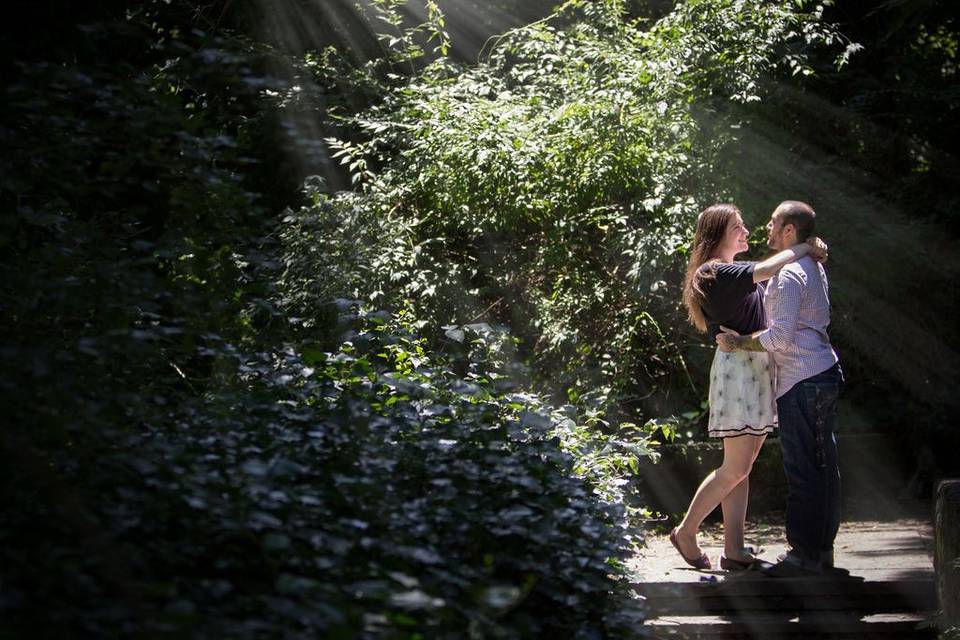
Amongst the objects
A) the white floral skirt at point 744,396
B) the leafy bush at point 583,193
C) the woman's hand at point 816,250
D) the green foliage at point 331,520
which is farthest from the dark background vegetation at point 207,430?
the leafy bush at point 583,193

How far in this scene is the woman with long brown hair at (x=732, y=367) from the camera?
554cm

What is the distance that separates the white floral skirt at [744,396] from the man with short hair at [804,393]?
87 millimetres

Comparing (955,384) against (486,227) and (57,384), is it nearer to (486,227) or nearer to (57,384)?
(486,227)

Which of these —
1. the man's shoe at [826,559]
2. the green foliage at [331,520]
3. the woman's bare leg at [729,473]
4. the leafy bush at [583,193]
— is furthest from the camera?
the leafy bush at [583,193]

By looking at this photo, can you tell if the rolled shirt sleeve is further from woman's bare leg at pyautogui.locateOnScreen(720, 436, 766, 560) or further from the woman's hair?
woman's bare leg at pyautogui.locateOnScreen(720, 436, 766, 560)

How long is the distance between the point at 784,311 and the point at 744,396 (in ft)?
1.63

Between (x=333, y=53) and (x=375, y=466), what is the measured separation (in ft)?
22.9

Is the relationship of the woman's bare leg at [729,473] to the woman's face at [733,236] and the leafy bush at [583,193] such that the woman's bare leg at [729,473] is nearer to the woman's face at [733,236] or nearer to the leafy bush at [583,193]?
the woman's face at [733,236]

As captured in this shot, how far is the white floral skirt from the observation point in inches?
219

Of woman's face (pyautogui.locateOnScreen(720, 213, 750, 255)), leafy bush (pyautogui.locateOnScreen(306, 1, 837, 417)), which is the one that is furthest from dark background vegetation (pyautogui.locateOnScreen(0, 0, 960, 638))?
leafy bush (pyautogui.locateOnScreen(306, 1, 837, 417))

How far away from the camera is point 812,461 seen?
5371 millimetres

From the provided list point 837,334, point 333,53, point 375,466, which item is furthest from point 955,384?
point 375,466

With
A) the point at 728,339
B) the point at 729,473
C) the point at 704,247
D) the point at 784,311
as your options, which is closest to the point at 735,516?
the point at 729,473

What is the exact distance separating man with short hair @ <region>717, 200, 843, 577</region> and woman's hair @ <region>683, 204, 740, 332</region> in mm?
269
